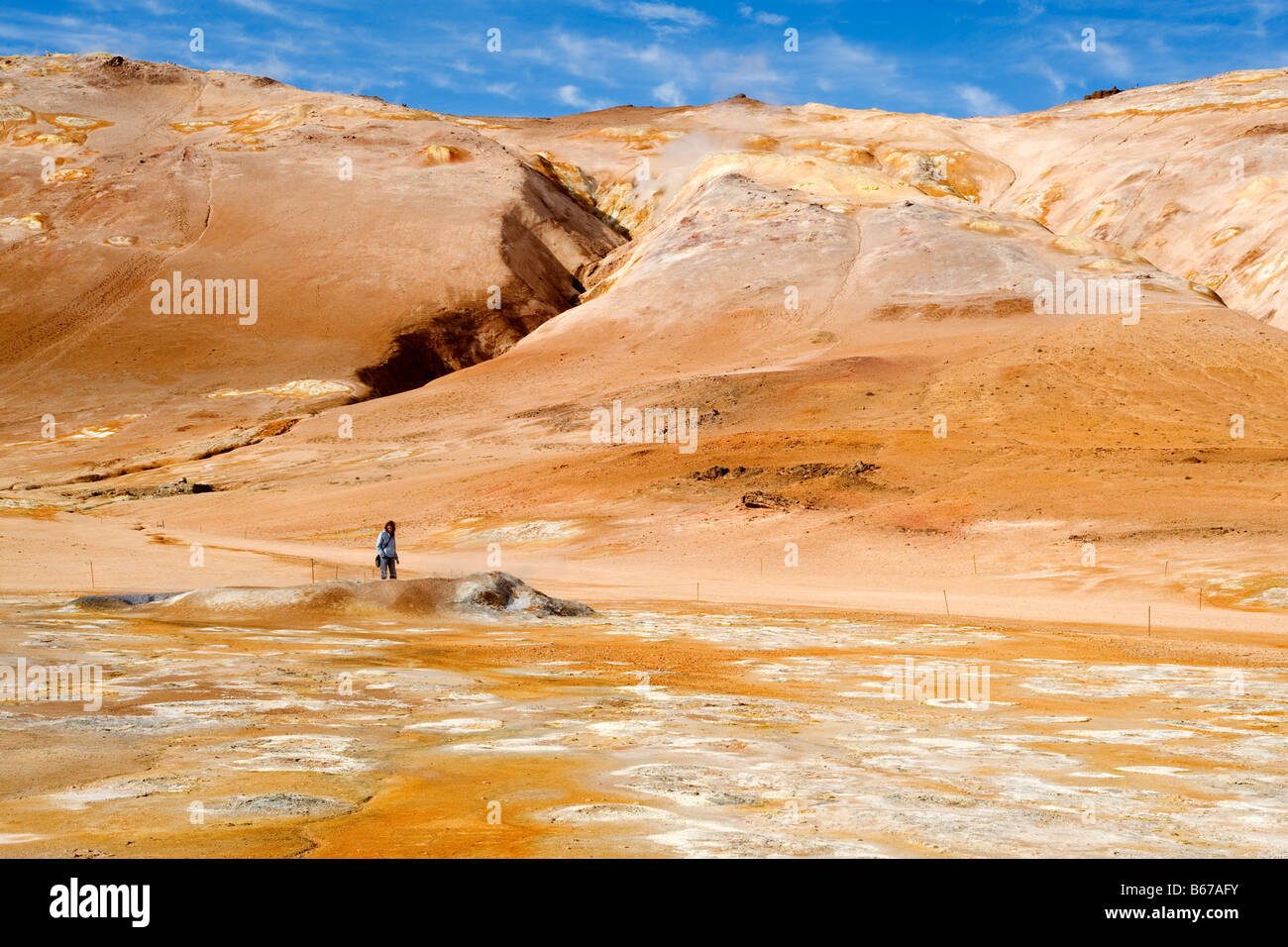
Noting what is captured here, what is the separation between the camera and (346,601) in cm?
1812

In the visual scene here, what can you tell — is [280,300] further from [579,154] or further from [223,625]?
[223,625]

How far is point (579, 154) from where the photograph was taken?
101000mm

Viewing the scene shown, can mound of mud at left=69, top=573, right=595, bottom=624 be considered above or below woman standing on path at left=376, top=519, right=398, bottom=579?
below

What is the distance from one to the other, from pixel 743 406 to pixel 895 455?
31.5 feet

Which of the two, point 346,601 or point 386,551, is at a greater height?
point 386,551

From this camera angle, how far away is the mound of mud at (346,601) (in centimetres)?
1708

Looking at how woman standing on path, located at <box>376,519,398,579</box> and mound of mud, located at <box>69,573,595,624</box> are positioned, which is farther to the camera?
woman standing on path, located at <box>376,519,398,579</box>

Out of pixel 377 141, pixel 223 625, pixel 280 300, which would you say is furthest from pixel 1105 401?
pixel 377 141

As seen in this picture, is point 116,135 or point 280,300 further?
point 116,135

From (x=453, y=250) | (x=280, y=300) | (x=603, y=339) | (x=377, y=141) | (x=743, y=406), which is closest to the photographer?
(x=743, y=406)

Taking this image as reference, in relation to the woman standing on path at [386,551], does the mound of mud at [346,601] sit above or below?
below

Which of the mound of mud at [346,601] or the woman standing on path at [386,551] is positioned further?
the woman standing on path at [386,551]

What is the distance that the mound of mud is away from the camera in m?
17.1

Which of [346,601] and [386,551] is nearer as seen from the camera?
[346,601]
